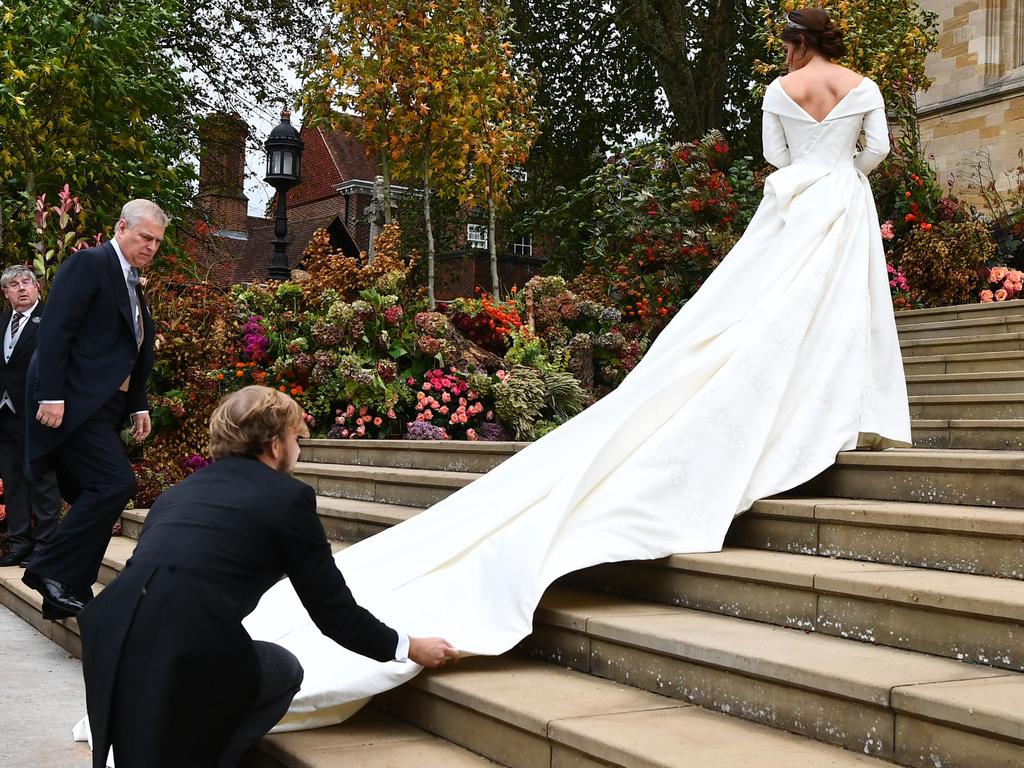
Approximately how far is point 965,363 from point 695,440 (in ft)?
13.3

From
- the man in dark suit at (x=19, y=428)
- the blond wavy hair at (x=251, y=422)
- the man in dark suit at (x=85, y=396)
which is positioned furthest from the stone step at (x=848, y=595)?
the man in dark suit at (x=19, y=428)

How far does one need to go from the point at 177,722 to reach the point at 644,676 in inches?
54.3

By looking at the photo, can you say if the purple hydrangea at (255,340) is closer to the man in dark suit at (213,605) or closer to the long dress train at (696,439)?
the long dress train at (696,439)

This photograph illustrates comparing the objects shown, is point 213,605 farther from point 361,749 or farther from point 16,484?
point 16,484

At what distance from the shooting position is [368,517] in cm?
570

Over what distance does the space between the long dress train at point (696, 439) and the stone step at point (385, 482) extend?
147 centimetres

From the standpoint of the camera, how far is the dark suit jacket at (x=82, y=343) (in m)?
4.86

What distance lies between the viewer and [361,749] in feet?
10.5

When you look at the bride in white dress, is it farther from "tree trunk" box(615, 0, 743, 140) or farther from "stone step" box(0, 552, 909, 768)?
"tree trunk" box(615, 0, 743, 140)

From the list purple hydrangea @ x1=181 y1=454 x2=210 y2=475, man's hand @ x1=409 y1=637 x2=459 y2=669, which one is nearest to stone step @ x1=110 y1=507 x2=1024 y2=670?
man's hand @ x1=409 y1=637 x2=459 y2=669

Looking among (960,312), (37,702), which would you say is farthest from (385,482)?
(960,312)

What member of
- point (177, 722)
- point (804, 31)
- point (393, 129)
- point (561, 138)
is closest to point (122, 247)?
point (177, 722)

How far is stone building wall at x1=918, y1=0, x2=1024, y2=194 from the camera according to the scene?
15289 millimetres

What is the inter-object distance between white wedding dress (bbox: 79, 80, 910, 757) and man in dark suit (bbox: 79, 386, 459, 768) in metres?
0.54
